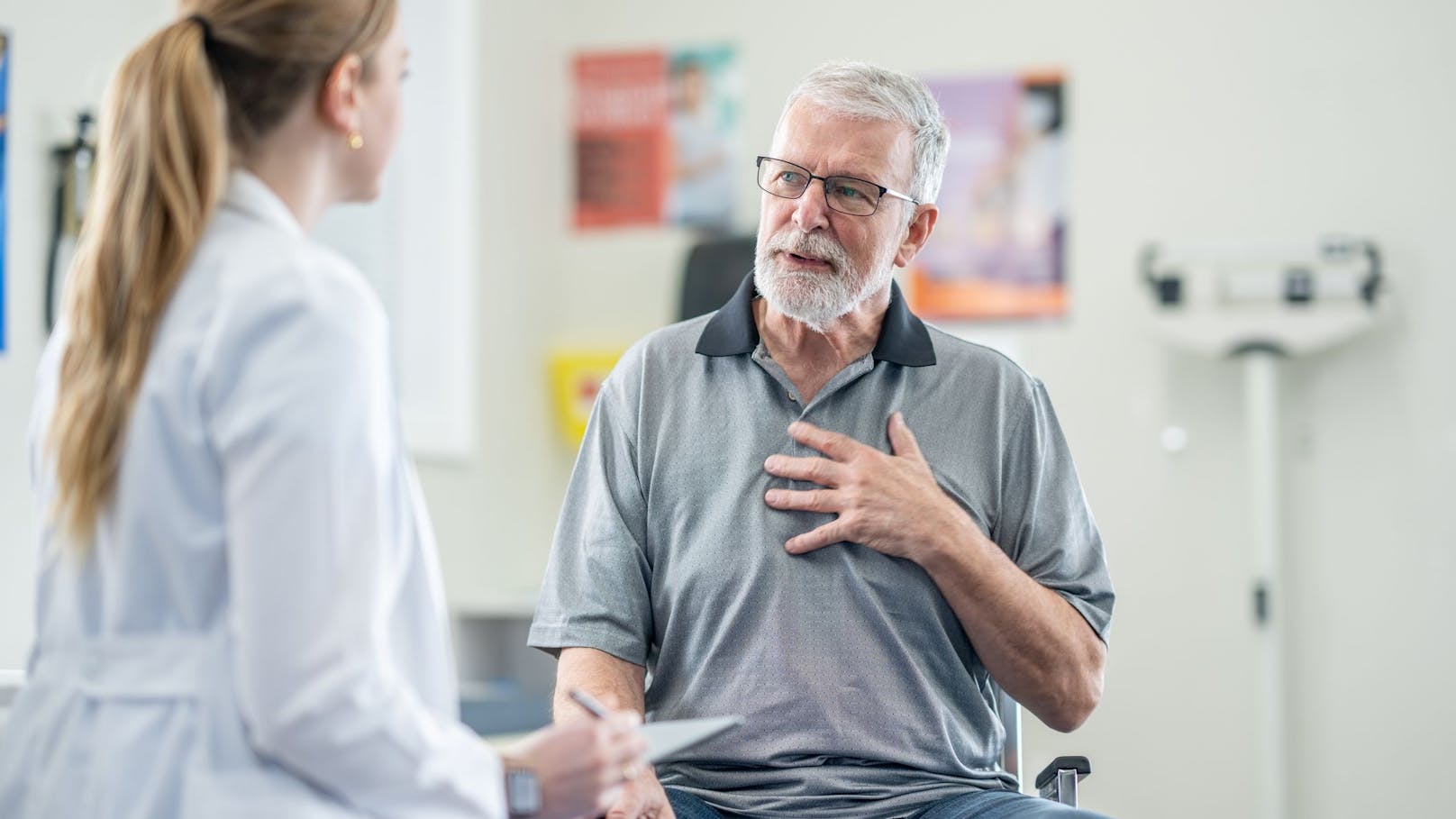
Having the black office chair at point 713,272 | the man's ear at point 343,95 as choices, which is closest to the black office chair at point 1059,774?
the man's ear at point 343,95

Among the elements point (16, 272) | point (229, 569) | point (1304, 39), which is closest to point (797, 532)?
point (229, 569)

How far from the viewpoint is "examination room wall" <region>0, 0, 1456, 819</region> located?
376 centimetres

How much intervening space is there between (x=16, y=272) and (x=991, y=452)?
1.66 m

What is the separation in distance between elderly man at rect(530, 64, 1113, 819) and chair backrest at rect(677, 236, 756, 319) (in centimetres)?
197

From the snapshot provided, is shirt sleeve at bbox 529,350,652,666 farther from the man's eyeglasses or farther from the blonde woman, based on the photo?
the blonde woman

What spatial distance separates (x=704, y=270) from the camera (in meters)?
4.06

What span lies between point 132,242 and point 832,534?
36.1 inches

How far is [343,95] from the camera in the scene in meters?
1.13

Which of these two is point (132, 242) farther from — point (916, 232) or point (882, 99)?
point (916, 232)

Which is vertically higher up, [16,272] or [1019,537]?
[16,272]

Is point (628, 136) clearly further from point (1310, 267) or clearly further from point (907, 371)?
point (907, 371)

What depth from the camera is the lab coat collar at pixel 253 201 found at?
110 centimetres

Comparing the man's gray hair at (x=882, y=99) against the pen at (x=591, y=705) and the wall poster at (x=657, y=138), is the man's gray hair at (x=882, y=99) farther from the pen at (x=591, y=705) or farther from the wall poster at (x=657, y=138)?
the wall poster at (x=657, y=138)

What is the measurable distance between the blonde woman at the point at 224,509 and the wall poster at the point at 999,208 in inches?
122
